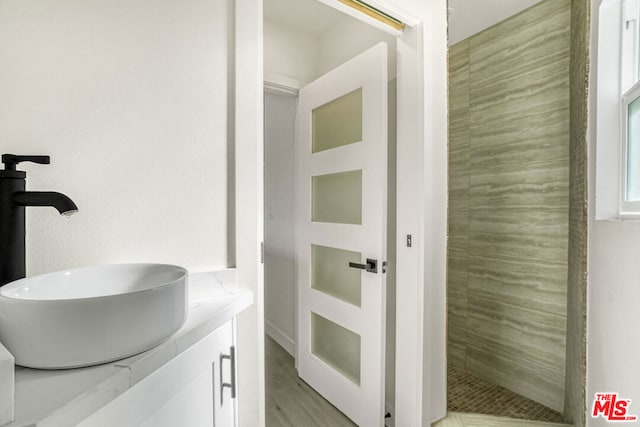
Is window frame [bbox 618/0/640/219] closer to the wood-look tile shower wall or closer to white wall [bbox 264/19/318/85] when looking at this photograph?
the wood-look tile shower wall

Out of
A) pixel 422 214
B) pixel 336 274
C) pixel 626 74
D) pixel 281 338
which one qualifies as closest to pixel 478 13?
pixel 626 74

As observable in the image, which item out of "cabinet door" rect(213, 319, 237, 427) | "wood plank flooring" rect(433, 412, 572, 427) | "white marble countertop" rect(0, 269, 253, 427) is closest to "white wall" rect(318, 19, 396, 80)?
"cabinet door" rect(213, 319, 237, 427)

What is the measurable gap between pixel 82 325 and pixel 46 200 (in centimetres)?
25

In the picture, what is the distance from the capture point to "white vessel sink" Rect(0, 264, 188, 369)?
46cm

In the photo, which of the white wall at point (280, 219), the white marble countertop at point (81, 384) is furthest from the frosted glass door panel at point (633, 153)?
the white wall at point (280, 219)

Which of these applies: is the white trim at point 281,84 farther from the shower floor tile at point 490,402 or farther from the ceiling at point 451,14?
the shower floor tile at point 490,402

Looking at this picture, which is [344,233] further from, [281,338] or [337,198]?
[281,338]

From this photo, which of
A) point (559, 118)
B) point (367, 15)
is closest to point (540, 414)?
point (559, 118)

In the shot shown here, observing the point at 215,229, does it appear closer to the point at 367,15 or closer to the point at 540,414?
the point at 367,15

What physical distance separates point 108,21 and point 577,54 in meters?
2.01

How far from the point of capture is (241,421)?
39.6 inches

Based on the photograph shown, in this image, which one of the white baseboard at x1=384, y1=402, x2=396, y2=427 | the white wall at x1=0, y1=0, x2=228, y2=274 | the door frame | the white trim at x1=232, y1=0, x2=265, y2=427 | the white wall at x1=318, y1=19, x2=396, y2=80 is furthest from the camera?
the white wall at x1=318, y1=19, x2=396, y2=80

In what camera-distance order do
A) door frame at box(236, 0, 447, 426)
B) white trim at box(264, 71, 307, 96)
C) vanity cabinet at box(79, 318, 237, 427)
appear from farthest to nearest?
1. white trim at box(264, 71, 307, 96)
2. door frame at box(236, 0, 447, 426)
3. vanity cabinet at box(79, 318, 237, 427)

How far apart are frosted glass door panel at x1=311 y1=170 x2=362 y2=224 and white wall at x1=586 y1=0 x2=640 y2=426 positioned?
107cm
